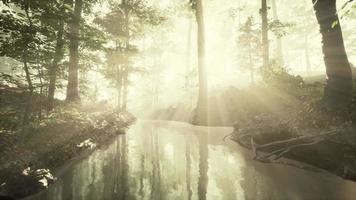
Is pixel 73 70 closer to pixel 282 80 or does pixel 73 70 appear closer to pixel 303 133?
pixel 282 80

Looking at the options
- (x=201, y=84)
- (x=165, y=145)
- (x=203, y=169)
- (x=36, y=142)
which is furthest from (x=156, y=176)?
(x=201, y=84)

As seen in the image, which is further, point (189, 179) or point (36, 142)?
point (36, 142)

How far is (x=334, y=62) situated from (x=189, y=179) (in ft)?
23.8

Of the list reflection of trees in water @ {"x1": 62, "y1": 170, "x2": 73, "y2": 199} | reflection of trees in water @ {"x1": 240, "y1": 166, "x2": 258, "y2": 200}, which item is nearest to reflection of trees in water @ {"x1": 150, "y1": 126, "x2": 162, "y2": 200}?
reflection of trees in water @ {"x1": 62, "y1": 170, "x2": 73, "y2": 199}

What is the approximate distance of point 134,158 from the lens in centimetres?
1103

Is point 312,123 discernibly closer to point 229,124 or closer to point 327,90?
point 327,90

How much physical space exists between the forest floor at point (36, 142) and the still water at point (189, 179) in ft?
1.74

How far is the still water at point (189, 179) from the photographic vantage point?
22.1ft

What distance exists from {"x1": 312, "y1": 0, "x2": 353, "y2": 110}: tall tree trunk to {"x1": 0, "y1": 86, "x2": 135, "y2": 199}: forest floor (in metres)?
10.2

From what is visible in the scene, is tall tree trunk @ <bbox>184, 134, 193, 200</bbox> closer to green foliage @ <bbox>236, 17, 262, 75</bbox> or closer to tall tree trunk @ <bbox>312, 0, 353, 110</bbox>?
tall tree trunk @ <bbox>312, 0, 353, 110</bbox>

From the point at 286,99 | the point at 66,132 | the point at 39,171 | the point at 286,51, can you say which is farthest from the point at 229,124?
the point at 286,51

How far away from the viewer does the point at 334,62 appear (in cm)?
1042

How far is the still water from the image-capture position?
6.75m

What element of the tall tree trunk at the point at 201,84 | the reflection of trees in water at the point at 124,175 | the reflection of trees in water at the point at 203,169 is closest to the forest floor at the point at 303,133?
the reflection of trees in water at the point at 203,169
